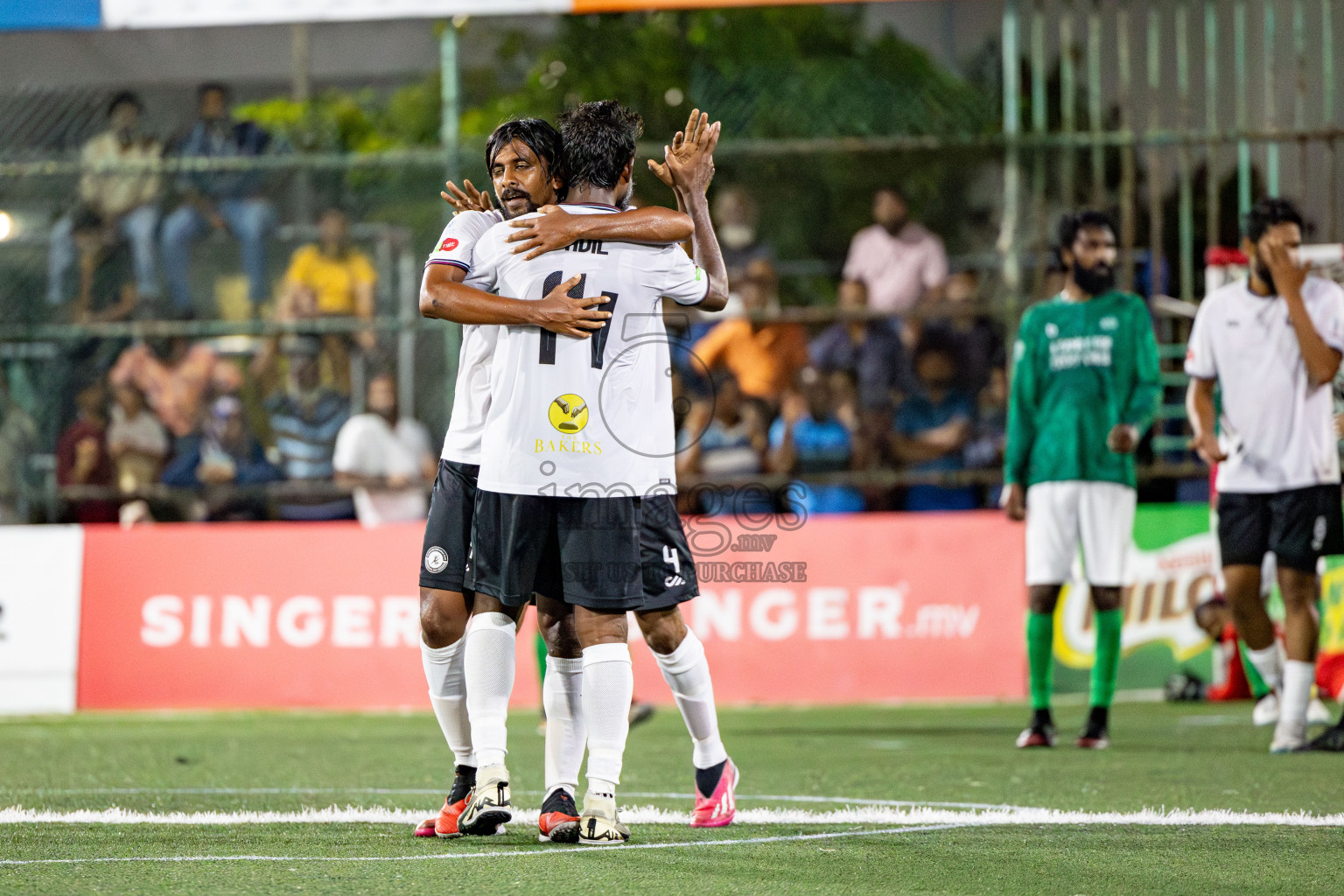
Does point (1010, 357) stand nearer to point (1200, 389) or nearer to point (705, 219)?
point (1200, 389)

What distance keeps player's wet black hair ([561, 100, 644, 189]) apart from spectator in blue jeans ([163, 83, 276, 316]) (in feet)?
25.1

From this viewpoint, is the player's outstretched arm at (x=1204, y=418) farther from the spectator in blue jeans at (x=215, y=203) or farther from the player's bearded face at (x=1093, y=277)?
the spectator in blue jeans at (x=215, y=203)

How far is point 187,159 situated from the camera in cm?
1201

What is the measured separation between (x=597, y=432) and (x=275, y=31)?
10.2m

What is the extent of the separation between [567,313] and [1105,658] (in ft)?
14.8

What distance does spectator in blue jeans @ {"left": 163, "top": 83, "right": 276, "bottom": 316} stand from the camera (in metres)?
12.4

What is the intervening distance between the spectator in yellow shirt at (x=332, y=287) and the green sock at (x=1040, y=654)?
5.45m

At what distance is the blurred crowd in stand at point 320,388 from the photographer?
12078mm

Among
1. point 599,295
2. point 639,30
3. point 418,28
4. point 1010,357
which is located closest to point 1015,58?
point 1010,357

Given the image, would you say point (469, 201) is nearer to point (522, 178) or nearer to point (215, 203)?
point (522, 178)

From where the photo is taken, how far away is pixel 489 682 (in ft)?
17.1

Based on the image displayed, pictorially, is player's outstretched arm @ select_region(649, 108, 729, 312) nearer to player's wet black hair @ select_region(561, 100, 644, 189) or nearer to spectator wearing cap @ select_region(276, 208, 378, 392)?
player's wet black hair @ select_region(561, 100, 644, 189)

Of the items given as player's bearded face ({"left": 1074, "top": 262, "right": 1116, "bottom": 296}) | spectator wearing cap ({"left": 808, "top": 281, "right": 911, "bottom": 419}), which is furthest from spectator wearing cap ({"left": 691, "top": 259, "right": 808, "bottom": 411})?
player's bearded face ({"left": 1074, "top": 262, "right": 1116, "bottom": 296})

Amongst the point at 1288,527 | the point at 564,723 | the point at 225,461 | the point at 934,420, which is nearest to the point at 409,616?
the point at 225,461
